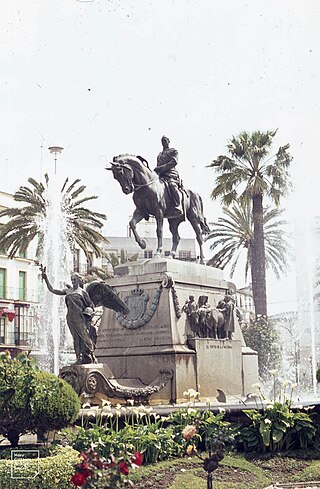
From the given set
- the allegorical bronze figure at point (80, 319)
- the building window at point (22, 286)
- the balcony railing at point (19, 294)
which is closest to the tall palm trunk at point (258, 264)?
the allegorical bronze figure at point (80, 319)

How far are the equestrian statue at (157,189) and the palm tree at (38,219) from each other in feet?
60.0

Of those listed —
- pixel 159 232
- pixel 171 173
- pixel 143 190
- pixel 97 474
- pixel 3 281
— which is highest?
pixel 3 281

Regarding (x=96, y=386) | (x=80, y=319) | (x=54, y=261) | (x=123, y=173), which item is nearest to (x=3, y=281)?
(x=54, y=261)

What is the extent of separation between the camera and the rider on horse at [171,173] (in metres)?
16.5

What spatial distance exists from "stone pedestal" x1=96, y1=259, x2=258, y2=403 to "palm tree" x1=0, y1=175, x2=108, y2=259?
19.0 meters

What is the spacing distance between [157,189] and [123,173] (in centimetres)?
94

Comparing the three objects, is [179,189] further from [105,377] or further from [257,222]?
[257,222]

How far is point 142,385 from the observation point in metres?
14.6

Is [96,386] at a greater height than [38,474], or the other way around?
[96,386]

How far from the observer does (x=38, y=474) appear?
27.2 ft

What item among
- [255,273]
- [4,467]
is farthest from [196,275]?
[255,273]

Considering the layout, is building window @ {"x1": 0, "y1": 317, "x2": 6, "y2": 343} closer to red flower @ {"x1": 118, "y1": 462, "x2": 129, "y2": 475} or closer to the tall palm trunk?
the tall palm trunk

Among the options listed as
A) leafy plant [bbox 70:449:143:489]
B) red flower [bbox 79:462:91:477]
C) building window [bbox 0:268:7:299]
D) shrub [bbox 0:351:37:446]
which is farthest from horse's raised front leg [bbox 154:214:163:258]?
building window [bbox 0:268:7:299]

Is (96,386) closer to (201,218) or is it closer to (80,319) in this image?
(80,319)
